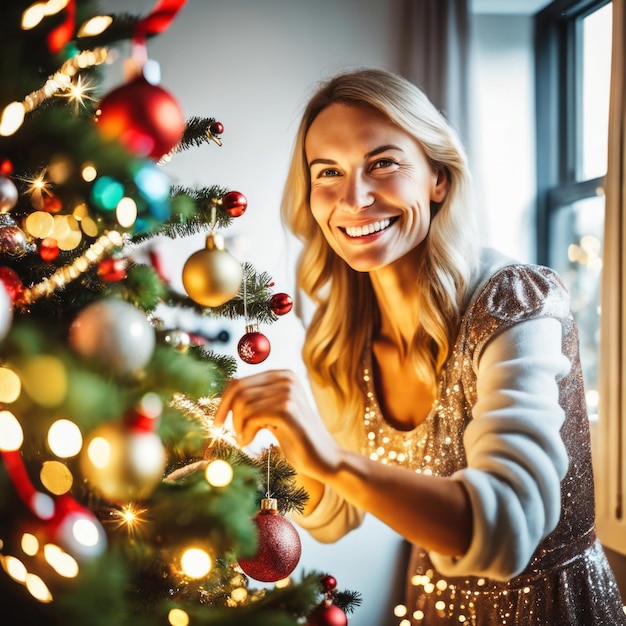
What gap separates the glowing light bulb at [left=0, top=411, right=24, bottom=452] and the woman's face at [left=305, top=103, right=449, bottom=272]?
2.28 ft

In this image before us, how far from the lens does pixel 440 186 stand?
119cm

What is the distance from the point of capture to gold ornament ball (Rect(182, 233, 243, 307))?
73 cm

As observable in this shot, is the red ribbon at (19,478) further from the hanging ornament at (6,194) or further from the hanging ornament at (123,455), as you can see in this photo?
the hanging ornament at (6,194)

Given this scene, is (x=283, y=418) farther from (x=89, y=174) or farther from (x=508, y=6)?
(x=508, y=6)

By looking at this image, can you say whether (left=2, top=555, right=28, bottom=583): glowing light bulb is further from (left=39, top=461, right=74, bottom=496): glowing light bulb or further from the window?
the window

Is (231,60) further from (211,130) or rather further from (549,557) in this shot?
(549,557)

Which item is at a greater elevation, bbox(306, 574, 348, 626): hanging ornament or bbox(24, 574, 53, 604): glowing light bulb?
bbox(24, 574, 53, 604): glowing light bulb

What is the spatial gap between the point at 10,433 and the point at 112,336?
0.43ft

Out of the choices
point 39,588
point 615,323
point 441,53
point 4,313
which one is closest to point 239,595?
→ point 39,588

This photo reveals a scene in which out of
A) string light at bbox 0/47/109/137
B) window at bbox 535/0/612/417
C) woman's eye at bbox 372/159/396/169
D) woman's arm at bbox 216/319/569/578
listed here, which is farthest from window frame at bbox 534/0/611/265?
string light at bbox 0/47/109/137

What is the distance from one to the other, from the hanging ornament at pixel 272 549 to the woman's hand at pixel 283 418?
0.10 m

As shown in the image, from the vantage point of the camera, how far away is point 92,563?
54 centimetres

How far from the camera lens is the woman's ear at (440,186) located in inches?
46.8

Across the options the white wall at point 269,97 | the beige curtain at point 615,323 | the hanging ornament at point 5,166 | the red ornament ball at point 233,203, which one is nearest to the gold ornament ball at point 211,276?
the red ornament ball at point 233,203
